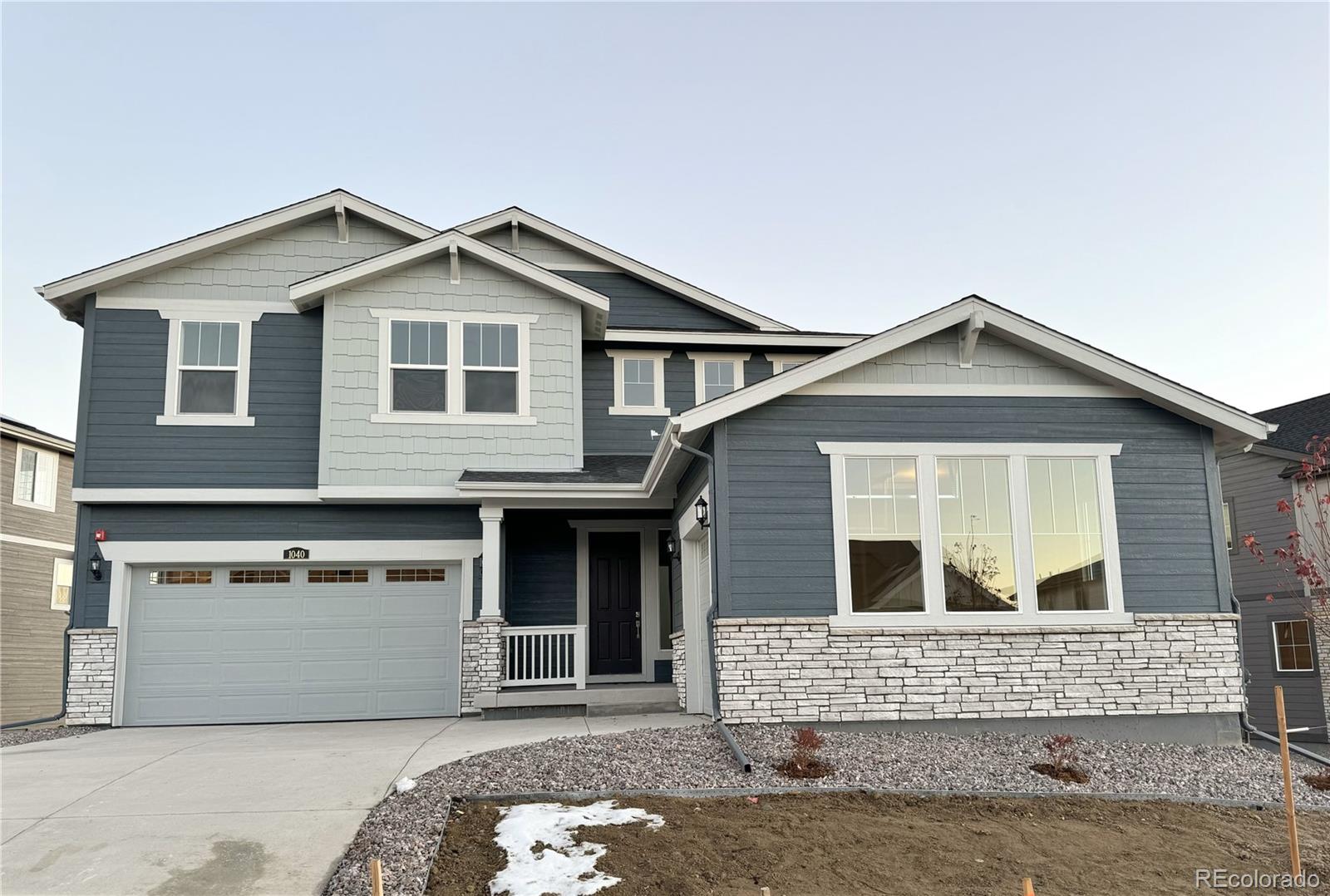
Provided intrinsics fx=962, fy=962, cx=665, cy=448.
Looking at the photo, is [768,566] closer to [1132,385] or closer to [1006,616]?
[1006,616]

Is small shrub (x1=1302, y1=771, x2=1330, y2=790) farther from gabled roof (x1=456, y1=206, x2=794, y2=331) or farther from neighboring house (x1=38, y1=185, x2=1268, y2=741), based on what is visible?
gabled roof (x1=456, y1=206, x2=794, y2=331)

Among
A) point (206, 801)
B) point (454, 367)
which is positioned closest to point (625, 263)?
point (454, 367)

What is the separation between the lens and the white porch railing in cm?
1212

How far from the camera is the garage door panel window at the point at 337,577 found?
42.4 ft

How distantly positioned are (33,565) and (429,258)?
1206 centimetres

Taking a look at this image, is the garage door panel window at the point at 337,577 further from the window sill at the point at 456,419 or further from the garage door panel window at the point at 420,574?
the window sill at the point at 456,419

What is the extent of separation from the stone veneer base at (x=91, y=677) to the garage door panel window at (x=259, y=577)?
154 centimetres

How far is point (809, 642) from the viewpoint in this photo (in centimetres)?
904

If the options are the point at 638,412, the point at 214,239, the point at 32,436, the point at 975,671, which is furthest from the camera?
the point at 32,436

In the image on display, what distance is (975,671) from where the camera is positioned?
30.1 feet

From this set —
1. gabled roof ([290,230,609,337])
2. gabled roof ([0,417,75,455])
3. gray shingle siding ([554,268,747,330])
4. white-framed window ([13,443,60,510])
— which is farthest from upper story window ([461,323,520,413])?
white-framed window ([13,443,60,510])

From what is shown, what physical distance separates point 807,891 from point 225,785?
15.5ft

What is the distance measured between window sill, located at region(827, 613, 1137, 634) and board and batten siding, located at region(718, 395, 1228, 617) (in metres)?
0.24

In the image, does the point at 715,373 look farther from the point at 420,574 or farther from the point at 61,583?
the point at 61,583
